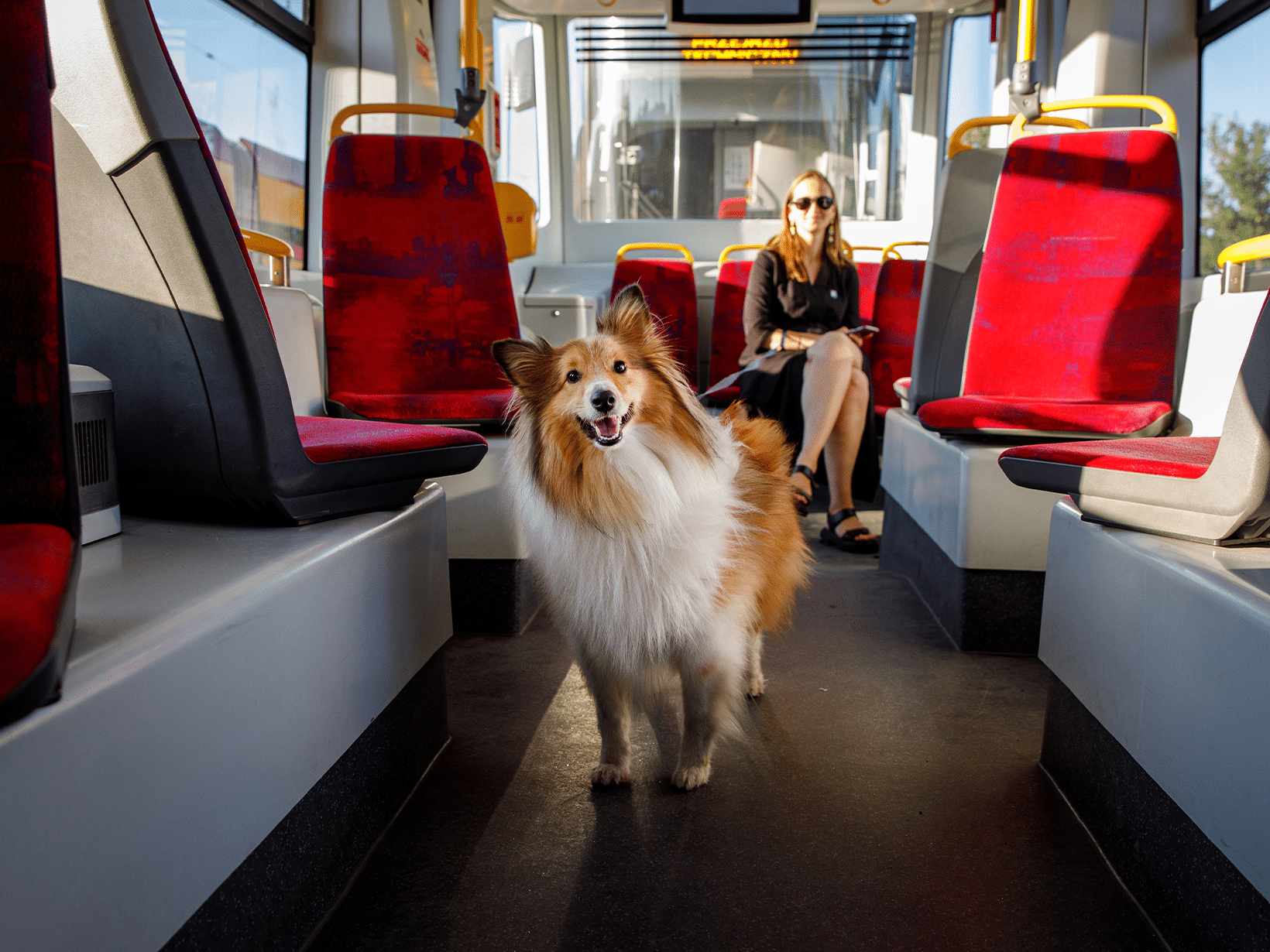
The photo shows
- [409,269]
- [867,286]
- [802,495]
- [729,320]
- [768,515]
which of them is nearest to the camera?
[768,515]

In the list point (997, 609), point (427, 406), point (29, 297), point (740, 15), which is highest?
point (740, 15)

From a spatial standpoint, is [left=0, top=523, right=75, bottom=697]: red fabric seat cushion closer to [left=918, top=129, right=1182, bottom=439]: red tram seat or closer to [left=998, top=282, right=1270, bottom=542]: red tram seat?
[left=998, top=282, right=1270, bottom=542]: red tram seat

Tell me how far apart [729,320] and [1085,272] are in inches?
97.9

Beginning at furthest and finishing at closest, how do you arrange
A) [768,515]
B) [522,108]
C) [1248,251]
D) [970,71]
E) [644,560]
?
[522,108] < [970,71] < [1248,251] < [768,515] < [644,560]

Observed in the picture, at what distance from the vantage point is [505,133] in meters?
5.85

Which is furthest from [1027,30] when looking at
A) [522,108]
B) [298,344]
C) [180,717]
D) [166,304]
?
[522,108]

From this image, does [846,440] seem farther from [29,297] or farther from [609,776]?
[29,297]

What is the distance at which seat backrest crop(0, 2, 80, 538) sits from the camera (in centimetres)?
73

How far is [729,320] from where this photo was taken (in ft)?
16.0

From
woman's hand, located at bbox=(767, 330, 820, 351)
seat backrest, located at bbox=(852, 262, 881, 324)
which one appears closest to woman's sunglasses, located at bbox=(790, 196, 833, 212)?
woman's hand, located at bbox=(767, 330, 820, 351)

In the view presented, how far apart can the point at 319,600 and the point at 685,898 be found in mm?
664

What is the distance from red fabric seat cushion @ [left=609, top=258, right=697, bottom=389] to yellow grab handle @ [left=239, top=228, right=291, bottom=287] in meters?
2.24

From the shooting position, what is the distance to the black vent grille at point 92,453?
3.66 ft

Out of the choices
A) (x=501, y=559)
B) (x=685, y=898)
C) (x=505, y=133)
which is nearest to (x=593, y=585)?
(x=685, y=898)
